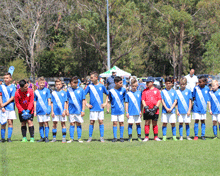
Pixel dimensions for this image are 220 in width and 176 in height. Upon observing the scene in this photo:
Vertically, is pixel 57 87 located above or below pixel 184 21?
below

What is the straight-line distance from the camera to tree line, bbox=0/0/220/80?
4256 cm

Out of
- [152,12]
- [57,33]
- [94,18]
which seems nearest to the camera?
[94,18]

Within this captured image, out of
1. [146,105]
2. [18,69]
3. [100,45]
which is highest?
[100,45]

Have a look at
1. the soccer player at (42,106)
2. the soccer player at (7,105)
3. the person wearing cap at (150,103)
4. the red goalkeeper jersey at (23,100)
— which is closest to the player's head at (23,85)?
the red goalkeeper jersey at (23,100)

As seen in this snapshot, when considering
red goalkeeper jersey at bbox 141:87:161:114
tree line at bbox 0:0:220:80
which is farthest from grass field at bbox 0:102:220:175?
tree line at bbox 0:0:220:80

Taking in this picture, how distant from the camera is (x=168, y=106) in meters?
9.91

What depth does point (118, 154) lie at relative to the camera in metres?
7.84

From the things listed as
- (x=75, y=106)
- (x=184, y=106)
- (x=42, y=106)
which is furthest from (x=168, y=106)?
(x=42, y=106)

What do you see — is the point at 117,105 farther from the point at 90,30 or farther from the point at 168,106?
the point at 90,30

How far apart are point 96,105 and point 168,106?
221 centimetres

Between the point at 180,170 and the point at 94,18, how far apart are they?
3696cm

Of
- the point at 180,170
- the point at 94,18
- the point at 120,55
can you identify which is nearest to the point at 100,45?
the point at 120,55

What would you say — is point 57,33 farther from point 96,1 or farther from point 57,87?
point 57,87

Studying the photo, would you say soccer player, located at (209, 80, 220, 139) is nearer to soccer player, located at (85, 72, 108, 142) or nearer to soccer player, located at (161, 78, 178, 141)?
soccer player, located at (161, 78, 178, 141)
